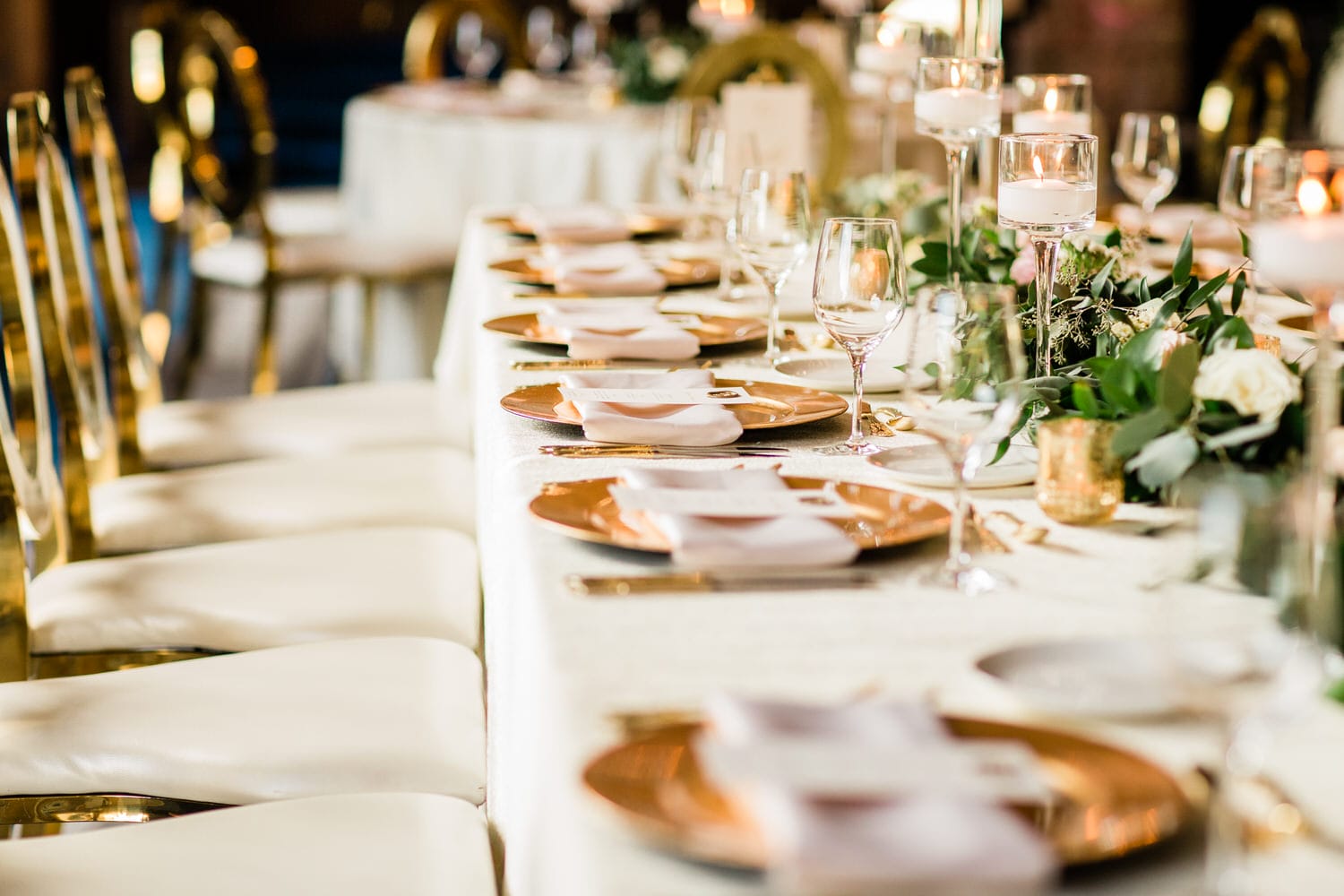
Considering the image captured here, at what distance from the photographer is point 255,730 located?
1479 millimetres

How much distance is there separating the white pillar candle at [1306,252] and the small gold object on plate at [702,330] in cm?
105

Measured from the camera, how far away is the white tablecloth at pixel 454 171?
15.1 ft

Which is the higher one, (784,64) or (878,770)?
(784,64)

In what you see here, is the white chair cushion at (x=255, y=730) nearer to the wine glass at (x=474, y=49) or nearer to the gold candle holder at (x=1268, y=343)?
the gold candle holder at (x=1268, y=343)

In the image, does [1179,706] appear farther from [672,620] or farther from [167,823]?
[167,823]

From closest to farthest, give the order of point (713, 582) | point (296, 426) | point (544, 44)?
point (713, 582)
point (296, 426)
point (544, 44)

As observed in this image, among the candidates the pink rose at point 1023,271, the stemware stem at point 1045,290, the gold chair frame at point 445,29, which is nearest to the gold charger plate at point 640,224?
the pink rose at point 1023,271

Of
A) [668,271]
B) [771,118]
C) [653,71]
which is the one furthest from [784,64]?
[668,271]

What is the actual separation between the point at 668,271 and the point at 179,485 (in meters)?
0.81

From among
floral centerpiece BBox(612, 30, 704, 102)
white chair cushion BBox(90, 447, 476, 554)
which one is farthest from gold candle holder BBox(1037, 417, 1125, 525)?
floral centerpiece BBox(612, 30, 704, 102)

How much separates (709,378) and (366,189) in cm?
387

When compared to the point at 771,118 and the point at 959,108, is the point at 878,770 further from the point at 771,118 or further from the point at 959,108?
the point at 771,118

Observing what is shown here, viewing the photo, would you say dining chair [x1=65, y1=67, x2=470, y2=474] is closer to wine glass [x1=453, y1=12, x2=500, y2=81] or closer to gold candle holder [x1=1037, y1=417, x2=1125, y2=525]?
gold candle holder [x1=1037, y1=417, x2=1125, y2=525]

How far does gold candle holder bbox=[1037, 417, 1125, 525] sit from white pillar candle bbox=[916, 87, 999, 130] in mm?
807
